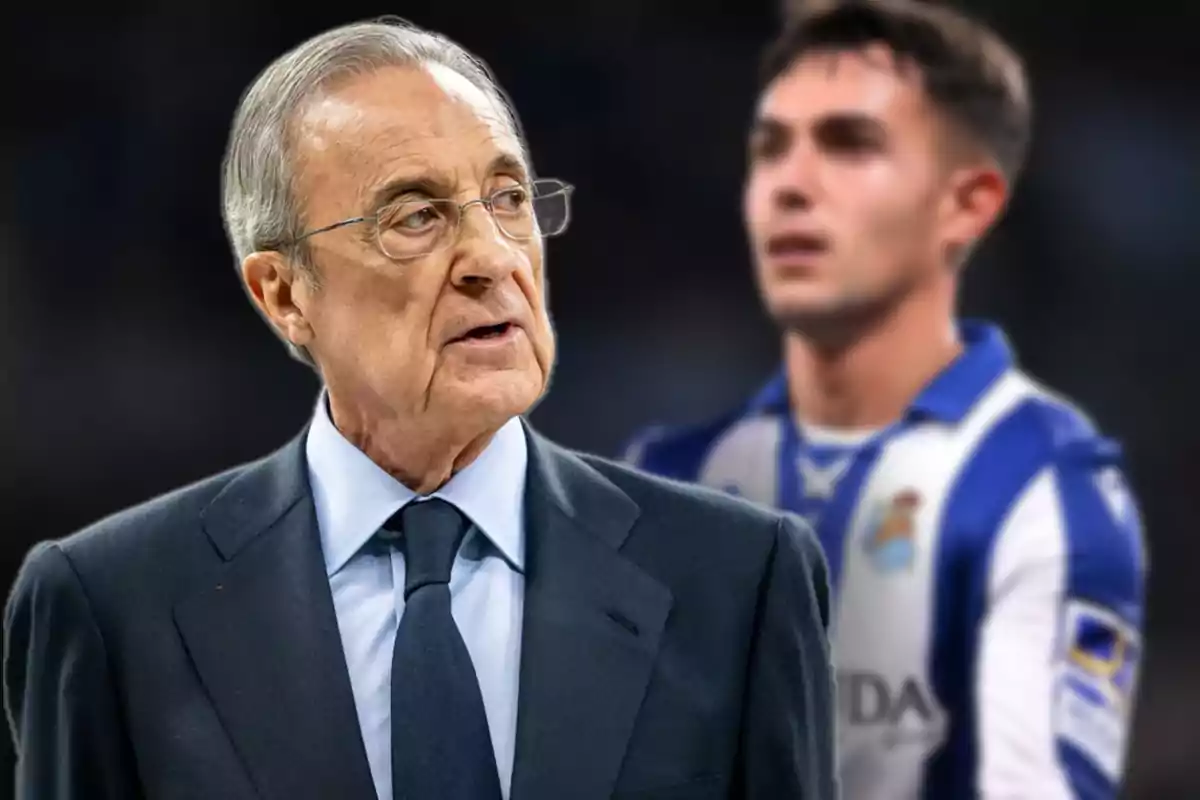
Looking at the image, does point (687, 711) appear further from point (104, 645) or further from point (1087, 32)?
point (1087, 32)

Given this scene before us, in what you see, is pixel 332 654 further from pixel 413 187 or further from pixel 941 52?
pixel 941 52

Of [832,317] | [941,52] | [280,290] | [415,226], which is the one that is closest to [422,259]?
[415,226]

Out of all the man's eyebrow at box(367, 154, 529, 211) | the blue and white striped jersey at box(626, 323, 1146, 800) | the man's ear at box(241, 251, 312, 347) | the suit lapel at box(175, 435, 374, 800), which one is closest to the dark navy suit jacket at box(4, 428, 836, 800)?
the suit lapel at box(175, 435, 374, 800)

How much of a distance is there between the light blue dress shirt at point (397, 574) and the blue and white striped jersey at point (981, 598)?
673 millimetres

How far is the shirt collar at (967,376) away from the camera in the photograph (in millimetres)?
1794

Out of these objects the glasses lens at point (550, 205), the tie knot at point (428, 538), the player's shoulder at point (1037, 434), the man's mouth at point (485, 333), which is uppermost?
the glasses lens at point (550, 205)

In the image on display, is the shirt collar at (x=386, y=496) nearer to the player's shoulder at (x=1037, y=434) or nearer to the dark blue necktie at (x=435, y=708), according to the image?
the dark blue necktie at (x=435, y=708)

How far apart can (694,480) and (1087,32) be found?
0.74 m

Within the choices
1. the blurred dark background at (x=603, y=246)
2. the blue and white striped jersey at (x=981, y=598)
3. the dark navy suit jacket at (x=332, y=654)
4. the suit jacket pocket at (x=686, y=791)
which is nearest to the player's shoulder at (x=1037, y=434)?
the blue and white striped jersey at (x=981, y=598)

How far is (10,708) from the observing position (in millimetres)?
1237

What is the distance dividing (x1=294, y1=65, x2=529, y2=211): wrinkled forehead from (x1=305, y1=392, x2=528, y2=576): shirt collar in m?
0.19

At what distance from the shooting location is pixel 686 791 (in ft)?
3.66

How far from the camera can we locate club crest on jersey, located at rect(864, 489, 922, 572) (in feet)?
5.73

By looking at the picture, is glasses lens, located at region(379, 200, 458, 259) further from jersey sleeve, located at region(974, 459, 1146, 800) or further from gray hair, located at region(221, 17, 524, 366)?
jersey sleeve, located at region(974, 459, 1146, 800)
